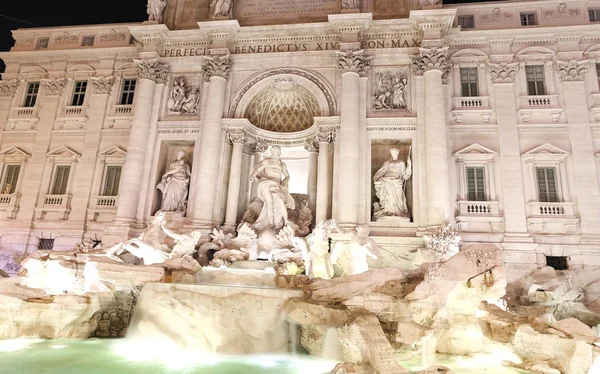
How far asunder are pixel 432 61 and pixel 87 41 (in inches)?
705

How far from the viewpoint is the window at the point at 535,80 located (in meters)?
18.3

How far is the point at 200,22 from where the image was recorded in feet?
63.2

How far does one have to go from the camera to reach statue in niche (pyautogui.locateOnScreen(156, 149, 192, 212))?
18719mm

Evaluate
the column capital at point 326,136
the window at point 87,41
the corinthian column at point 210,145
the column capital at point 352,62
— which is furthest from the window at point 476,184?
the window at point 87,41

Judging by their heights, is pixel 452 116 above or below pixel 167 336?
above

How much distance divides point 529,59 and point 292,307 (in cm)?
1593

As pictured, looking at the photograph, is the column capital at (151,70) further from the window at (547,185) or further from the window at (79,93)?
the window at (547,185)

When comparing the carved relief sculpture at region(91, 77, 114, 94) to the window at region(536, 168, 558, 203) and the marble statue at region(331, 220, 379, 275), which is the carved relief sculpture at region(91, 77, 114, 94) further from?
the window at region(536, 168, 558, 203)

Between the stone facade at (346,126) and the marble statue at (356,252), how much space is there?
136 inches

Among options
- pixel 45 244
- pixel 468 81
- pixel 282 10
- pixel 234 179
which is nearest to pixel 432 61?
pixel 468 81

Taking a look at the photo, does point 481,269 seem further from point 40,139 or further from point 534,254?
point 40,139

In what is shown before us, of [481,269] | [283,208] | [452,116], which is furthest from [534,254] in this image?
[283,208]

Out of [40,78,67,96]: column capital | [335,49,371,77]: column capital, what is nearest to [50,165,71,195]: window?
[40,78,67,96]: column capital

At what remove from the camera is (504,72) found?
725 inches
